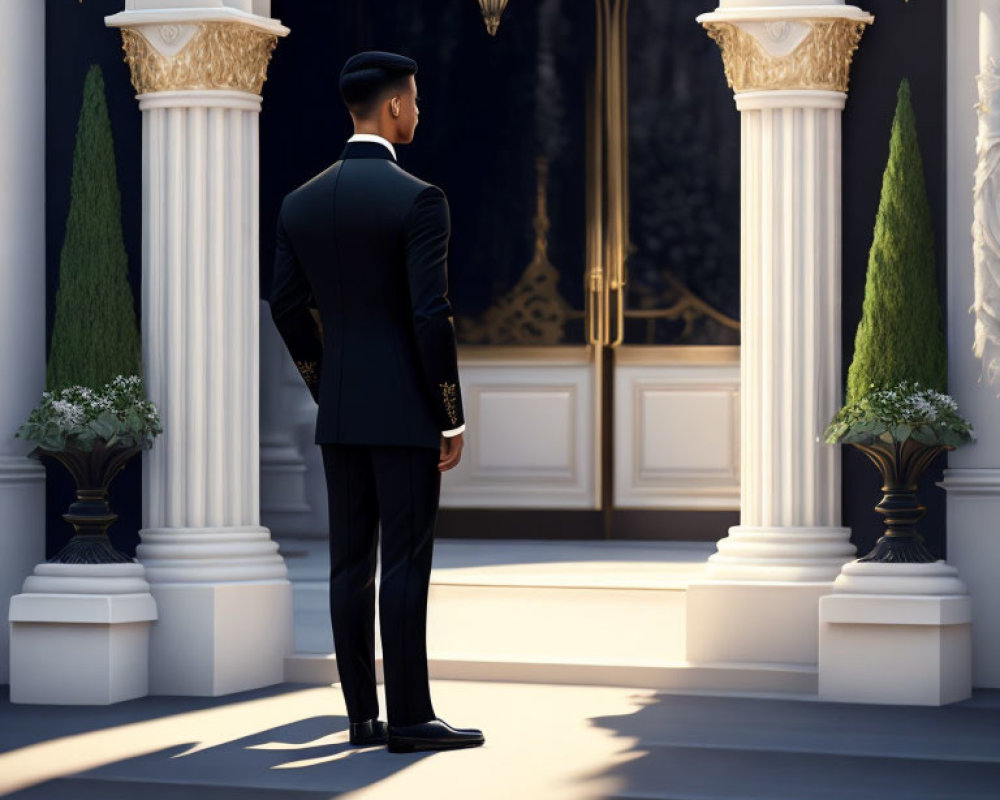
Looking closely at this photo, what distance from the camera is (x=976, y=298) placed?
20.7 feet

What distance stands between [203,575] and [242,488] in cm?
35

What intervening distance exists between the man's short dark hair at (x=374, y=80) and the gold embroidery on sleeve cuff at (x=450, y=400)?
76 centimetres

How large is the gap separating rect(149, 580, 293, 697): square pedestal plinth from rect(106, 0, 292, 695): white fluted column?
1 centimetres

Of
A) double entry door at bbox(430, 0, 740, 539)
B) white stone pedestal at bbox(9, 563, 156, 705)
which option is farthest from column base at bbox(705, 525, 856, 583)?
double entry door at bbox(430, 0, 740, 539)

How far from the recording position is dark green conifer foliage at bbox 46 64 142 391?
652cm

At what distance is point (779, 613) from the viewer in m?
6.43

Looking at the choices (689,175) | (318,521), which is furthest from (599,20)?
(318,521)

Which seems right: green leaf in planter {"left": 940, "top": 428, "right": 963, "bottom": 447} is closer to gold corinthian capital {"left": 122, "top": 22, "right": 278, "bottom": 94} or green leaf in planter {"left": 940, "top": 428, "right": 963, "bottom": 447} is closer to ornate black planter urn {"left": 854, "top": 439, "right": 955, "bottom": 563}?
ornate black planter urn {"left": 854, "top": 439, "right": 955, "bottom": 563}

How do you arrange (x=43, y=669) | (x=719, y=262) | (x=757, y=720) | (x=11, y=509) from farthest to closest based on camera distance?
(x=719, y=262) < (x=11, y=509) < (x=43, y=669) < (x=757, y=720)

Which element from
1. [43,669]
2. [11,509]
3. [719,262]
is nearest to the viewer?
[43,669]

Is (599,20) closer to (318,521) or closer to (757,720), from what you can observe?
(318,521)

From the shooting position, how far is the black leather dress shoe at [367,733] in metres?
5.28

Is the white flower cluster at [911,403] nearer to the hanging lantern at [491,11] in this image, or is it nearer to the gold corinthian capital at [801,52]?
the gold corinthian capital at [801,52]

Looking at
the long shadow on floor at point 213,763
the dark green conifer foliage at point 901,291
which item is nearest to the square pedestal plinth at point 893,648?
the dark green conifer foliage at point 901,291
